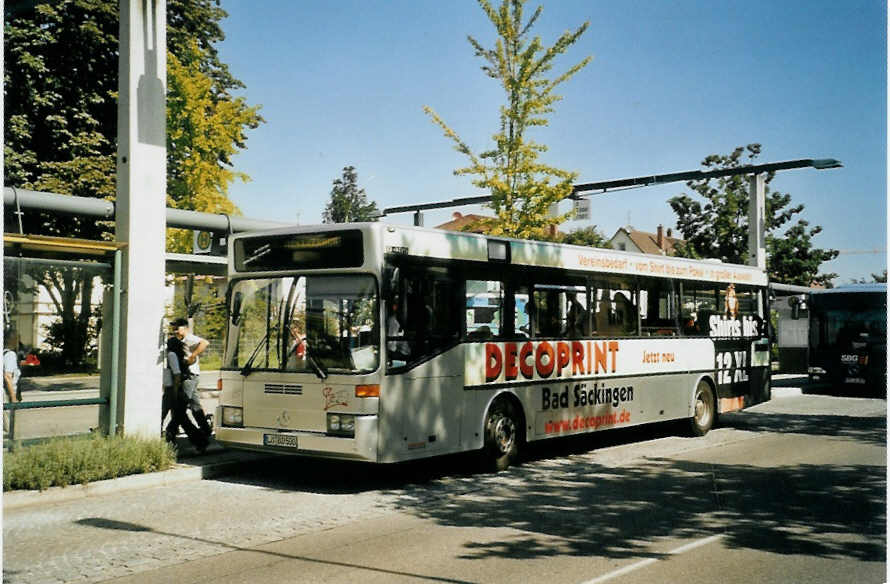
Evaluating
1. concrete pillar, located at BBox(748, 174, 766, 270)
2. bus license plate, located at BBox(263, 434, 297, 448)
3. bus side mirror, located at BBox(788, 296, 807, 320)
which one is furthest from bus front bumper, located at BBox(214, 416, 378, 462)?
concrete pillar, located at BBox(748, 174, 766, 270)

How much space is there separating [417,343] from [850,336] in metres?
20.5

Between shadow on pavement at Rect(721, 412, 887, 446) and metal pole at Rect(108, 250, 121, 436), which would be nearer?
metal pole at Rect(108, 250, 121, 436)

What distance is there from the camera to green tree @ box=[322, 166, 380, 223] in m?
105

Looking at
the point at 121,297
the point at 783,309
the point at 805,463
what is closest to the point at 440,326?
the point at 121,297

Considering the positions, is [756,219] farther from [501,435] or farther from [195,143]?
[501,435]

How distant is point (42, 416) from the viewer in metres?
10.5

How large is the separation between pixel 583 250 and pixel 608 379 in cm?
200

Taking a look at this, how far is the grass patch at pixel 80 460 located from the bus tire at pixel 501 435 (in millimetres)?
3860

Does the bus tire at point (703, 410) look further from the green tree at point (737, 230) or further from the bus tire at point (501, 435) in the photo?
the green tree at point (737, 230)

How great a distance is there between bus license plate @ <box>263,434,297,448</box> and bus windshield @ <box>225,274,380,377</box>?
764 millimetres

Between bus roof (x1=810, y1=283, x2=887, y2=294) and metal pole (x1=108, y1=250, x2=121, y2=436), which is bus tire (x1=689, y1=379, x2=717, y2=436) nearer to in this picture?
metal pole (x1=108, y1=250, x2=121, y2=436)

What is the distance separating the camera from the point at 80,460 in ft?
31.9

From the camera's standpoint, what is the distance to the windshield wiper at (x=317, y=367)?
10117 millimetres

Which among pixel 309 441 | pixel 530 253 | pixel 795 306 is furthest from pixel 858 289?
pixel 309 441
